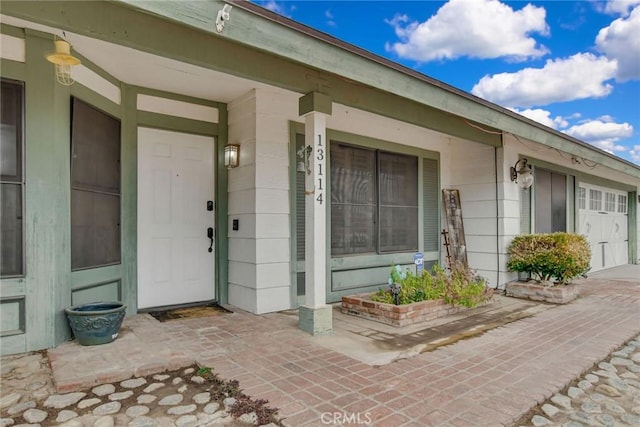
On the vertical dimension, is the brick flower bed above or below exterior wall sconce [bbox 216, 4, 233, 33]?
below

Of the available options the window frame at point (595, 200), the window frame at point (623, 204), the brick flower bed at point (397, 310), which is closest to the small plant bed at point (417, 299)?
the brick flower bed at point (397, 310)

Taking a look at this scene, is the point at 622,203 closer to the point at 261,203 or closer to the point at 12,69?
the point at 261,203

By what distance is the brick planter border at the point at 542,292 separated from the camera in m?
5.14

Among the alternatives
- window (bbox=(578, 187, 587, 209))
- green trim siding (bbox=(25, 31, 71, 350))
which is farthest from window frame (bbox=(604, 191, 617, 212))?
green trim siding (bbox=(25, 31, 71, 350))

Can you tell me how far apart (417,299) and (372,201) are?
1703 millimetres

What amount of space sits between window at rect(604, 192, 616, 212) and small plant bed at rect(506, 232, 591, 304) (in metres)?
5.09

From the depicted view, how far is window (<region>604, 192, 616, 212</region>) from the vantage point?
9458 millimetres

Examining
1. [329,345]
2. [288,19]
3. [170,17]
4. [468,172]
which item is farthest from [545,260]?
[170,17]

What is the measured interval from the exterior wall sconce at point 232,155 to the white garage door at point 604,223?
757cm

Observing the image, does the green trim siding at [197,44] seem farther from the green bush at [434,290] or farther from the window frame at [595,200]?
the window frame at [595,200]

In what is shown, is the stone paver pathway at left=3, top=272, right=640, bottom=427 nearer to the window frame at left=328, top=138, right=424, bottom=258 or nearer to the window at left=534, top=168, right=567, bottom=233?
the window frame at left=328, top=138, right=424, bottom=258

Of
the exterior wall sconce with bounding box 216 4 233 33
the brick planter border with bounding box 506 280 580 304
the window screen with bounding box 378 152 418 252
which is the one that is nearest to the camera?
the exterior wall sconce with bounding box 216 4 233 33

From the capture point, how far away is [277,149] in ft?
14.2

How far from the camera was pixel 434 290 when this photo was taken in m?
4.50
